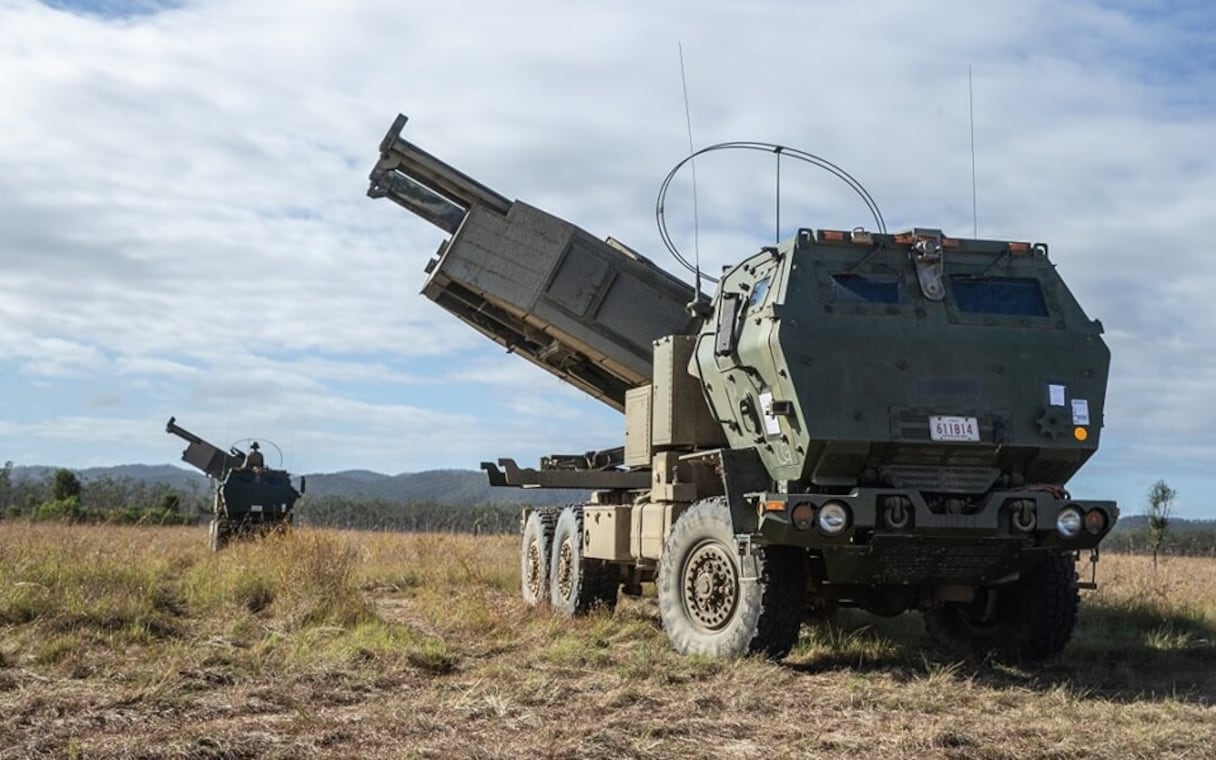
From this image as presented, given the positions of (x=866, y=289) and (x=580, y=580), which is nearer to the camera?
(x=866, y=289)

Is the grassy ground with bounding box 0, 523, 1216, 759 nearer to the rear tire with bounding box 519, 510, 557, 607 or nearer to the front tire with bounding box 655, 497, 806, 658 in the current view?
the front tire with bounding box 655, 497, 806, 658

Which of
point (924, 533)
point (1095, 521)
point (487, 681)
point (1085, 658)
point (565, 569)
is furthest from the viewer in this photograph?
point (565, 569)

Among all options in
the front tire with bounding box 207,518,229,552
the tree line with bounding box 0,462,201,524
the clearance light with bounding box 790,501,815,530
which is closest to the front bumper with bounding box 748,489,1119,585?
the clearance light with bounding box 790,501,815,530

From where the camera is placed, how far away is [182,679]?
7.25 meters

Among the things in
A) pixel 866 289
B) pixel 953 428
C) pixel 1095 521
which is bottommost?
pixel 1095 521

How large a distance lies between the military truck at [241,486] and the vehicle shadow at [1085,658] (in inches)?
490

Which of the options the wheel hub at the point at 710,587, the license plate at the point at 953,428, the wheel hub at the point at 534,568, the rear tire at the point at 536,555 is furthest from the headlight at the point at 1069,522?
the wheel hub at the point at 534,568

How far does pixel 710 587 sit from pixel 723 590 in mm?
99

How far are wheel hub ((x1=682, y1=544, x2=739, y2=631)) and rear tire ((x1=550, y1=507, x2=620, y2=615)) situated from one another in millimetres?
2980

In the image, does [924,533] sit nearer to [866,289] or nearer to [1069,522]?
[1069,522]

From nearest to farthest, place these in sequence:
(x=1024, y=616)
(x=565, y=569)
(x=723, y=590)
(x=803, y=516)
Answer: (x=803, y=516) < (x=723, y=590) < (x=1024, y=616) < (x=565, y=569)

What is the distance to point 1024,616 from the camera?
9.28 m

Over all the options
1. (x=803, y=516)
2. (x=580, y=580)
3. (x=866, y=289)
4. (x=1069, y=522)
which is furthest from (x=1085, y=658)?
(x=580, y=580)

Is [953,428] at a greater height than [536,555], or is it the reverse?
[953,428]
